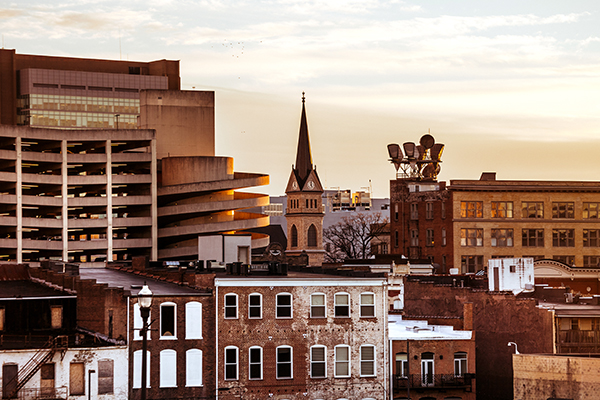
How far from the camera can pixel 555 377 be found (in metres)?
A: 58.8

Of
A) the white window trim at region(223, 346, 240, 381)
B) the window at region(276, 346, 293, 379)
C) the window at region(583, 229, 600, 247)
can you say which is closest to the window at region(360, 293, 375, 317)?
the window at region(276, 346, 293, 379)

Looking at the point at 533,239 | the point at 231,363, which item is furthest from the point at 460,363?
the point at 533,239

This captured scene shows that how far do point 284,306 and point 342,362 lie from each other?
4.49m

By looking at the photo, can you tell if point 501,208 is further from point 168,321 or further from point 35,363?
point 35,363

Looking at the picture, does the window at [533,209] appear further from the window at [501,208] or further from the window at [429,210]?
the window at [429,210]

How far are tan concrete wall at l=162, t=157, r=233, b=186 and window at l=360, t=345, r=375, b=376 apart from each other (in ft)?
304

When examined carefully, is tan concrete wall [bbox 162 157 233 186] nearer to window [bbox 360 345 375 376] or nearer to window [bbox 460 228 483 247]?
window [bbox 460 228 483 247]

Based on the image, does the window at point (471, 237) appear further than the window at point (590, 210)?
No

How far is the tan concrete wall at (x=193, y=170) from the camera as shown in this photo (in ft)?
502

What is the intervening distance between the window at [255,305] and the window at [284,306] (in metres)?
1.04

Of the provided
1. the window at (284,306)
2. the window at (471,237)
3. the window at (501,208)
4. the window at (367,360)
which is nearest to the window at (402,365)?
the window at (367,360)

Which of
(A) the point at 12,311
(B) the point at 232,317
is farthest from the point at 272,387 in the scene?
(A) the point at 12,311

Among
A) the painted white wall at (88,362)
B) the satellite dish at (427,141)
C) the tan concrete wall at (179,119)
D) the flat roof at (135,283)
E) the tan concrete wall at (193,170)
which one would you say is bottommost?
the painted white wall at (88,362)

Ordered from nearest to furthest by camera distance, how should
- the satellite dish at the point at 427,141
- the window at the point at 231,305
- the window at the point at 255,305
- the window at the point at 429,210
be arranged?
the window at the point at 231,305 < the window at the point at 255,305 < the window at the point at 429,210 < the satellite dish at the point at 427,141
